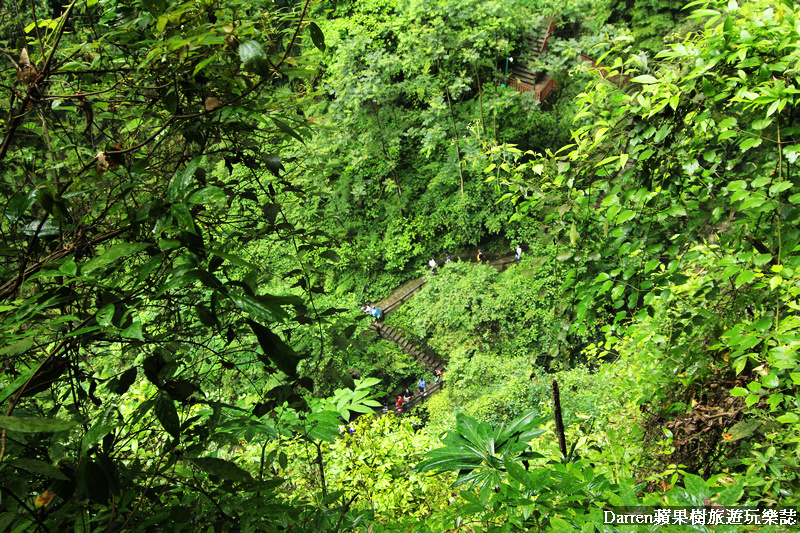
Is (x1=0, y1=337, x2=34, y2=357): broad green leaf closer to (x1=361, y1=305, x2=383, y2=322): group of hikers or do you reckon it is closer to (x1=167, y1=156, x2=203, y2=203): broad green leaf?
(x1=167, y1=156, x2=203, y2=203): broad green leaf

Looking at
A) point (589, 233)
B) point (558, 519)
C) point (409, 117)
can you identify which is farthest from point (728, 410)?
point (409, 117)

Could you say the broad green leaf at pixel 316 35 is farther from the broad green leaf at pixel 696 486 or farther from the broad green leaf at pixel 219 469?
the broad green leaf at pixel 696 486

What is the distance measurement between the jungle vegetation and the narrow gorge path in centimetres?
783

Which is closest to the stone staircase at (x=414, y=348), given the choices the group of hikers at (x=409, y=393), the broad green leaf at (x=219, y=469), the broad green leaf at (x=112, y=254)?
the group of hikers at (x=409, y=393)

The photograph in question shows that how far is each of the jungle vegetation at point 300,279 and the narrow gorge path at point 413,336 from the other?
7.83 meters

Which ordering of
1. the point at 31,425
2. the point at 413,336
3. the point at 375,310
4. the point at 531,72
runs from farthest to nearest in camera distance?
the point at 375,310 → the point at 413,336 → the point at 531,72 → the point at 31,425

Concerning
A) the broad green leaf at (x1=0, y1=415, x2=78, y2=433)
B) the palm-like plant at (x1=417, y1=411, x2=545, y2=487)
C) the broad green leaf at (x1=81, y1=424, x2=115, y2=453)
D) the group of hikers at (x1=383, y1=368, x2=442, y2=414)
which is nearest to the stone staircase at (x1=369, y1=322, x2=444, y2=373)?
the group of hikers at (x1=383, y1=368, x2=442, y2=414)

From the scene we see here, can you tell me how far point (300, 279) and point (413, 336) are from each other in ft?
34.6

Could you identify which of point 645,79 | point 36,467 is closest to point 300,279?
point 36,467

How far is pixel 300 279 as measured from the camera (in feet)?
4.10

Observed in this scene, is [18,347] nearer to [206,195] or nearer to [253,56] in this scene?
[206,195]

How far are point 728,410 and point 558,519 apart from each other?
3.86 feet

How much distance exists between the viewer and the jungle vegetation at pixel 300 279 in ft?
2.54

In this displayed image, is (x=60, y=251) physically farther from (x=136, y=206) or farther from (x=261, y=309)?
(x=261, y=309)
